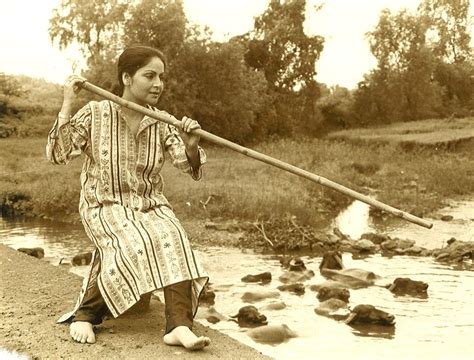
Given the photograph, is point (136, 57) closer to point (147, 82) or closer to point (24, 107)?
point (147, 82)

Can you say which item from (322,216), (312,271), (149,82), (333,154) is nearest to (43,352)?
(149,82)

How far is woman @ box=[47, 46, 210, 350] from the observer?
8.50 feet

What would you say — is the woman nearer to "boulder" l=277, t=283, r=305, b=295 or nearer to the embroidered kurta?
the embroidered kurta

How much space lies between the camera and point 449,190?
10812mm

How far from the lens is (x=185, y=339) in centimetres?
249

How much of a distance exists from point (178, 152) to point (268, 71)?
16481 millimetres

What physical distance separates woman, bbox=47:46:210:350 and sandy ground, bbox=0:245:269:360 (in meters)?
0.07

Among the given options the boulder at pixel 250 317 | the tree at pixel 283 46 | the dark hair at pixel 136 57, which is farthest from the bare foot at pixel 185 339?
the tree at pixel 283 46

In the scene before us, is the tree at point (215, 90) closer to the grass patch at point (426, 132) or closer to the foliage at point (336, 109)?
the grass patch at point (426, 132)

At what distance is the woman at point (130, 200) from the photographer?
2592 mm

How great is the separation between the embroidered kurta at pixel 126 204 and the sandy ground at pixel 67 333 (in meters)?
0.14

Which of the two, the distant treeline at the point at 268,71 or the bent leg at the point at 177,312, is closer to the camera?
the bent leg at the point at 177,312

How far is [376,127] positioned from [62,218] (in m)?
10.8

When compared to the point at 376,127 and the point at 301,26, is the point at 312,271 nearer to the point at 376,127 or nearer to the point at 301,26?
the point at 376,127
